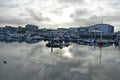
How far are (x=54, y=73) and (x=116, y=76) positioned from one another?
404 inches

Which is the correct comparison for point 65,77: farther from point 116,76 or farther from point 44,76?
point 116,76

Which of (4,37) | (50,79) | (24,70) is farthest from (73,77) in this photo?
(4,37)

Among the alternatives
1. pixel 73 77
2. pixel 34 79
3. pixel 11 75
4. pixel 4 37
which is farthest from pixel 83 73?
pixel 4 37

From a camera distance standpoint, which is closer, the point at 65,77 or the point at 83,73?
the point at 65,77

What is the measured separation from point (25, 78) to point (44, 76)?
3.21 meters

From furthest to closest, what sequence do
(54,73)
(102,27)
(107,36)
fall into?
1. (102,27)
2. (107,36)
3. (54,73)

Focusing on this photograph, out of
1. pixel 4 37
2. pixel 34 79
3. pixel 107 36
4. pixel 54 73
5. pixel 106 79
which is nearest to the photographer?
pixel 34 79

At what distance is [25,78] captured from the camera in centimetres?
3222

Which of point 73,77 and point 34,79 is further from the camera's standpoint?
point 73,77

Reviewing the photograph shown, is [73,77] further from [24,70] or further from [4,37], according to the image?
[4,37]

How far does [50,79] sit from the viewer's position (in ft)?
106

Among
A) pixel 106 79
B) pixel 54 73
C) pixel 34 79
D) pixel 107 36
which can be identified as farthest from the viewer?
pixel 107 36

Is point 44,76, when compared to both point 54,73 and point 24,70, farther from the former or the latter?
point 24,70

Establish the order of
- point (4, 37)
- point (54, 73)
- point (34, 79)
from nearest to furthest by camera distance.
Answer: point (34, 79)
point (54, 73)
point (4, 37)
